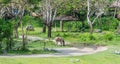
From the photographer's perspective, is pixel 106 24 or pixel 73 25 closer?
pixel 73 25

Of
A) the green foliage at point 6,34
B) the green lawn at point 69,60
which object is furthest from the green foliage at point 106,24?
the green lawn at point 69,60

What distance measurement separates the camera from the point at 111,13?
5556 cm

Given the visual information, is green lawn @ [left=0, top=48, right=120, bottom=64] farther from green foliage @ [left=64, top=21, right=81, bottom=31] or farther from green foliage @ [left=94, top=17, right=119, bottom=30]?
green foliage @ [left=94, top=17, right=119, bottom=30]

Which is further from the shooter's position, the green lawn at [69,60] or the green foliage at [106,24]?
the green foliage at [106,24]

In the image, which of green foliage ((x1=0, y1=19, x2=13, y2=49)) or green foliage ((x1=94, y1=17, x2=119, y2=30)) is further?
green foliage ((x1=94, y1=17, x2=119, y2=30))

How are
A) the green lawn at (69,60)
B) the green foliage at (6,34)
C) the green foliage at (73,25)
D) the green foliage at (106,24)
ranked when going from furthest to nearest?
the green foliage at (106,24), the green foliage at (73,25), the green foliage at (6,34), the green lawn at (69,60)

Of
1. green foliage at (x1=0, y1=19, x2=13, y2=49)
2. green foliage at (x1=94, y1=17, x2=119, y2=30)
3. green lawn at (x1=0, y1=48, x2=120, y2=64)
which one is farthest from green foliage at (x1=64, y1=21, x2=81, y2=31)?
green lawn at (x1=0, y1=48, x2=120, y2=64)

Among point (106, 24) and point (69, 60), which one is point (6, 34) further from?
point (106, 24)

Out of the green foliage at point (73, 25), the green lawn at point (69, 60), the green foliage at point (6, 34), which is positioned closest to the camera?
the green lawn at point (69, 60)

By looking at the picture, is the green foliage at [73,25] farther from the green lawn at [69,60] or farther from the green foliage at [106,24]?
the green lawn at [69,60]

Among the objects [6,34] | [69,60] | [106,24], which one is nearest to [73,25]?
[106,24]

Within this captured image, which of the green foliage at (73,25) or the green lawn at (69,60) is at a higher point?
the green foliage at (73,25)

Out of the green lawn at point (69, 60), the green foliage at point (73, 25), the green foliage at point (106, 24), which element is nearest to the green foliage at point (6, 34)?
the green lawn at point (69, 60)

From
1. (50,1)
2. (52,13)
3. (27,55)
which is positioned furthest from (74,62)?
(52,13)
